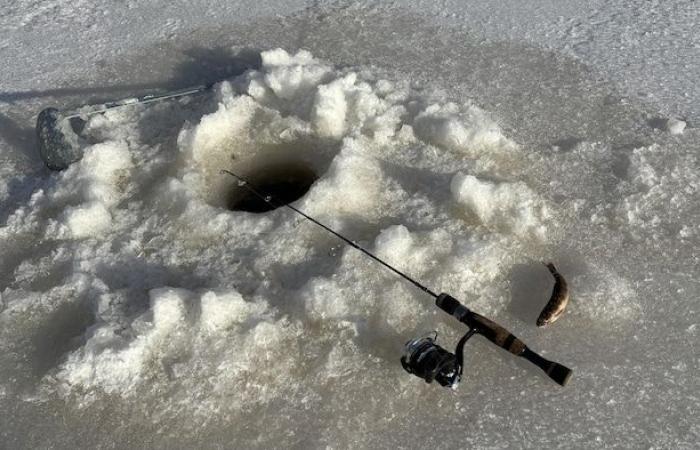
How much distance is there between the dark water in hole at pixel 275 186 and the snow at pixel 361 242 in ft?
0.17

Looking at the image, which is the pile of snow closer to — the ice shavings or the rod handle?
the ice shavings

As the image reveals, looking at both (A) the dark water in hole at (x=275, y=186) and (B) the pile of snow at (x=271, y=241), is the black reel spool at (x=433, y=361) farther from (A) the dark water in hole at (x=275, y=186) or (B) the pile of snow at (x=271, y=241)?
(A) the dark water in hole at (x=275, y=186)

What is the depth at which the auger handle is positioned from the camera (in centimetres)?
214

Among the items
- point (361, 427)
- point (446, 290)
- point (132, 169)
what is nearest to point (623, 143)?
point (446, 290)

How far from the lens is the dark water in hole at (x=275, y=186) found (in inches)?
126

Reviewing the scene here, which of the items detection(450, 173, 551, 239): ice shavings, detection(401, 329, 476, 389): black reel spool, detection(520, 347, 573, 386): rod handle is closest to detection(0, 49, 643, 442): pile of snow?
detection(450, 173, 551, 239): ice shavings

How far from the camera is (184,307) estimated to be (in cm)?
248

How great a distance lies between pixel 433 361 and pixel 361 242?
2.32 feet

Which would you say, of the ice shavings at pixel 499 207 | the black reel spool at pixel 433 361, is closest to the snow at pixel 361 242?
the ice shavings at pixel 499 207

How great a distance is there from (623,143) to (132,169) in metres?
2.46

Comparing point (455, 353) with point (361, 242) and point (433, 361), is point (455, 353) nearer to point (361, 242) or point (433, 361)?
point (433, 361)

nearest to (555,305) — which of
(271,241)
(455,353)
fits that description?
(455,353)

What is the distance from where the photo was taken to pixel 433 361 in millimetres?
2154

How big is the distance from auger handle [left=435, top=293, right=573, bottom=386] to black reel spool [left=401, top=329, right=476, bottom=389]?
7 cm
